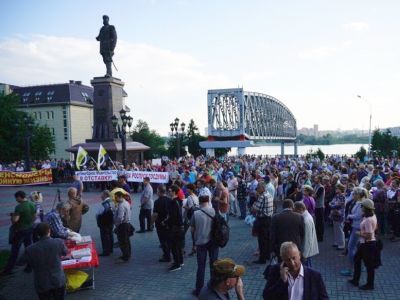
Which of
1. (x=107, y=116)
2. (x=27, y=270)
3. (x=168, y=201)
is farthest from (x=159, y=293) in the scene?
(x=107, y=116)

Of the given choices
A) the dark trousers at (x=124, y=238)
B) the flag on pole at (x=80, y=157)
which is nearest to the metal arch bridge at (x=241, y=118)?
the flag on pole at (x=80, y=157)

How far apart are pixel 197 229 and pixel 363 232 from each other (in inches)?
118

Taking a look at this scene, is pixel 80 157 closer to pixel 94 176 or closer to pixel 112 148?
pixel 94 176

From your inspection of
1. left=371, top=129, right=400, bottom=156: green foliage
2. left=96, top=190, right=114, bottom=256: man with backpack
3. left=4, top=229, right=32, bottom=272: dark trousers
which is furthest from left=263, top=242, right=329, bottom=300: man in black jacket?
left=371, top=129, right=400, bottom=156: green foliage

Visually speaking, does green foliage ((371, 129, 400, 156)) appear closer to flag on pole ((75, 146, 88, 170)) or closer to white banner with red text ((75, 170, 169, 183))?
white banner with red text ((75, 170, 169, 183))

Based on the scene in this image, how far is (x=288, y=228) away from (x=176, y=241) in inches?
113

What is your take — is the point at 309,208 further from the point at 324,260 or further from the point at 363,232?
the point at 363,232

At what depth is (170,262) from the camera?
8.62 m

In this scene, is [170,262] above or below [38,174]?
below

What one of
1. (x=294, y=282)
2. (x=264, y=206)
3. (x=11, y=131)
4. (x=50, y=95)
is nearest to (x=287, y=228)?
(x=264, y=206)

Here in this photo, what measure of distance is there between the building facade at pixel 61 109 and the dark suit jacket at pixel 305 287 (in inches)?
3097

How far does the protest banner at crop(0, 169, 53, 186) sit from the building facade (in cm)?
5950

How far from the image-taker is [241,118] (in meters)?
86.6

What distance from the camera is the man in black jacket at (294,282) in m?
3.39
